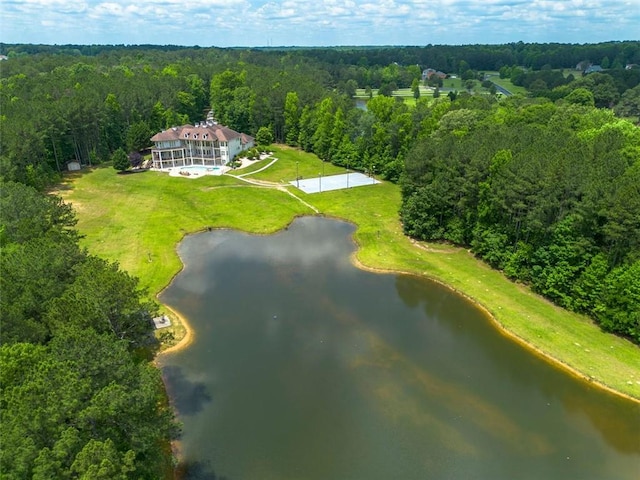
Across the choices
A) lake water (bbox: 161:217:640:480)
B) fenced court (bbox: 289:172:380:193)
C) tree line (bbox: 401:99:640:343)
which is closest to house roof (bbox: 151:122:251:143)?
fenced court (bbox: 289:172:380:193)

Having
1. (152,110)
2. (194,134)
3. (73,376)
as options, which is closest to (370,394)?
(73,376)

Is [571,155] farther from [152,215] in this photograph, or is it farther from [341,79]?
[341,79]

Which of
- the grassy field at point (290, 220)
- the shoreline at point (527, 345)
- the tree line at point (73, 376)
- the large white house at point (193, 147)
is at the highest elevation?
the tree line at point (73, 376)

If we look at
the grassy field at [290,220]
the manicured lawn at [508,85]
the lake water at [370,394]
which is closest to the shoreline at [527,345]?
Answer: the grassy field at [290,220]

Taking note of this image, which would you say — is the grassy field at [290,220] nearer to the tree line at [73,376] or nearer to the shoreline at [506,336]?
the shoreline at [506,336]

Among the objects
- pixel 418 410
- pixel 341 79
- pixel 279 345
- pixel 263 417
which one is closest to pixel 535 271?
pixel 418 410

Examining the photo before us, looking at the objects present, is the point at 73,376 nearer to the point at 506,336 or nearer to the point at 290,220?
the point at 506,336
